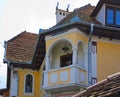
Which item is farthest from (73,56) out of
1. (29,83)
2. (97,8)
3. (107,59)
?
(29,83)

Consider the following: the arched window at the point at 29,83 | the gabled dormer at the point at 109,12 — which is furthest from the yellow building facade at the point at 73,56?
the arched window at the point at 29,83

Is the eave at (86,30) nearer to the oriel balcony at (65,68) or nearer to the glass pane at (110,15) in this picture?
the oriel balcony at (65,68)

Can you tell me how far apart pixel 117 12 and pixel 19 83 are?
762cm

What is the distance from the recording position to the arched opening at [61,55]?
2180 cm

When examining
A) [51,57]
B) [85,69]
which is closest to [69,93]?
[85,69]

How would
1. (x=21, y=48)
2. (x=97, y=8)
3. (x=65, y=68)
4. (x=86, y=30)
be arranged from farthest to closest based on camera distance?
(x=21, y=48) → (x=97, y=8) → (x=86, y=30) → (x=65, y=68)

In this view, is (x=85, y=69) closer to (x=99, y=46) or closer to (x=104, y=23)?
(x=99, y=46)

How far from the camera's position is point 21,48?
25.5 metres

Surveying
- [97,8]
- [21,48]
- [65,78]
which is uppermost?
[97,8]

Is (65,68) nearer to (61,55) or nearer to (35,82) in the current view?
(61,55)

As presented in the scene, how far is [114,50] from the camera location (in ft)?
69.6

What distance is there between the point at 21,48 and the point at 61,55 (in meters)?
4.26

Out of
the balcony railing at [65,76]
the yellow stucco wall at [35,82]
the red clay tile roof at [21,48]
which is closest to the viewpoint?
the balcony railing at [65,76]

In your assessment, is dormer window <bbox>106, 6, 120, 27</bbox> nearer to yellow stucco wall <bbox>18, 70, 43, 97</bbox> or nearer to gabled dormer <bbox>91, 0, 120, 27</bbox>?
gabled dormer <bbox>91, 0, 120, 27</bbox>
